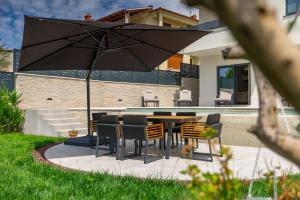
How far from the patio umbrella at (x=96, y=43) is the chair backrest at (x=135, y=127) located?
190cm

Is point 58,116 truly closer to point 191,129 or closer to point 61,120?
point 61,120

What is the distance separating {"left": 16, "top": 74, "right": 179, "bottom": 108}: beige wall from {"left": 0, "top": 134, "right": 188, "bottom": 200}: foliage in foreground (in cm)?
862

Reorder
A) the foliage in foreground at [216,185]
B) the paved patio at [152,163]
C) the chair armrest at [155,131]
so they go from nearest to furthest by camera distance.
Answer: the foliage in foreground at [216,185], the paved patio at [152,163], the chair armrest at [155,131]

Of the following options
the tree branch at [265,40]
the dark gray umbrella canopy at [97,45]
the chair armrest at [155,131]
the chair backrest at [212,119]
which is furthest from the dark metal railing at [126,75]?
the tree branch at [265,40]

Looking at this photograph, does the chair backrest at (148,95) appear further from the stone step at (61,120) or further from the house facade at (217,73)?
the stone step at (61,120)

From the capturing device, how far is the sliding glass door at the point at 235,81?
19.1m

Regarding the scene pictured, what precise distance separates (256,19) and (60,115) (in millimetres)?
13512

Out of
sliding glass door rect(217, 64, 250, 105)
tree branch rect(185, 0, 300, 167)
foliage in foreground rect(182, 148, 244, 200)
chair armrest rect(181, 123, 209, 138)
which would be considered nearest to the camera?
tree branch rect(185, 0, 300, 167)

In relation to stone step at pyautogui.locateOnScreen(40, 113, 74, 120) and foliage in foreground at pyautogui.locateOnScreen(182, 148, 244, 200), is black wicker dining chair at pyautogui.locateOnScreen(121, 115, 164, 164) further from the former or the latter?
stone step at pyautogui.locateOnScreen(40, 113, 74, 120)

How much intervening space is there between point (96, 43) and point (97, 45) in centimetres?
12

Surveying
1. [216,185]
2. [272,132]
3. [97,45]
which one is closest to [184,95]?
[97,45]

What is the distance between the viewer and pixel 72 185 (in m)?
5.00

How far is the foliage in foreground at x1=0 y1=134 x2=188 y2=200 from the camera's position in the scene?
4.47 meters

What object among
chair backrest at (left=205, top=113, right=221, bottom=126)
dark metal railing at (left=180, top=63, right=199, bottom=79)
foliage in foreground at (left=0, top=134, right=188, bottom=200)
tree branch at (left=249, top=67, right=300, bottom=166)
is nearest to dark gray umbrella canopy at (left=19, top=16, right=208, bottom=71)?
chair backrest at (left=205, top=113, right=221, bottom=126)
